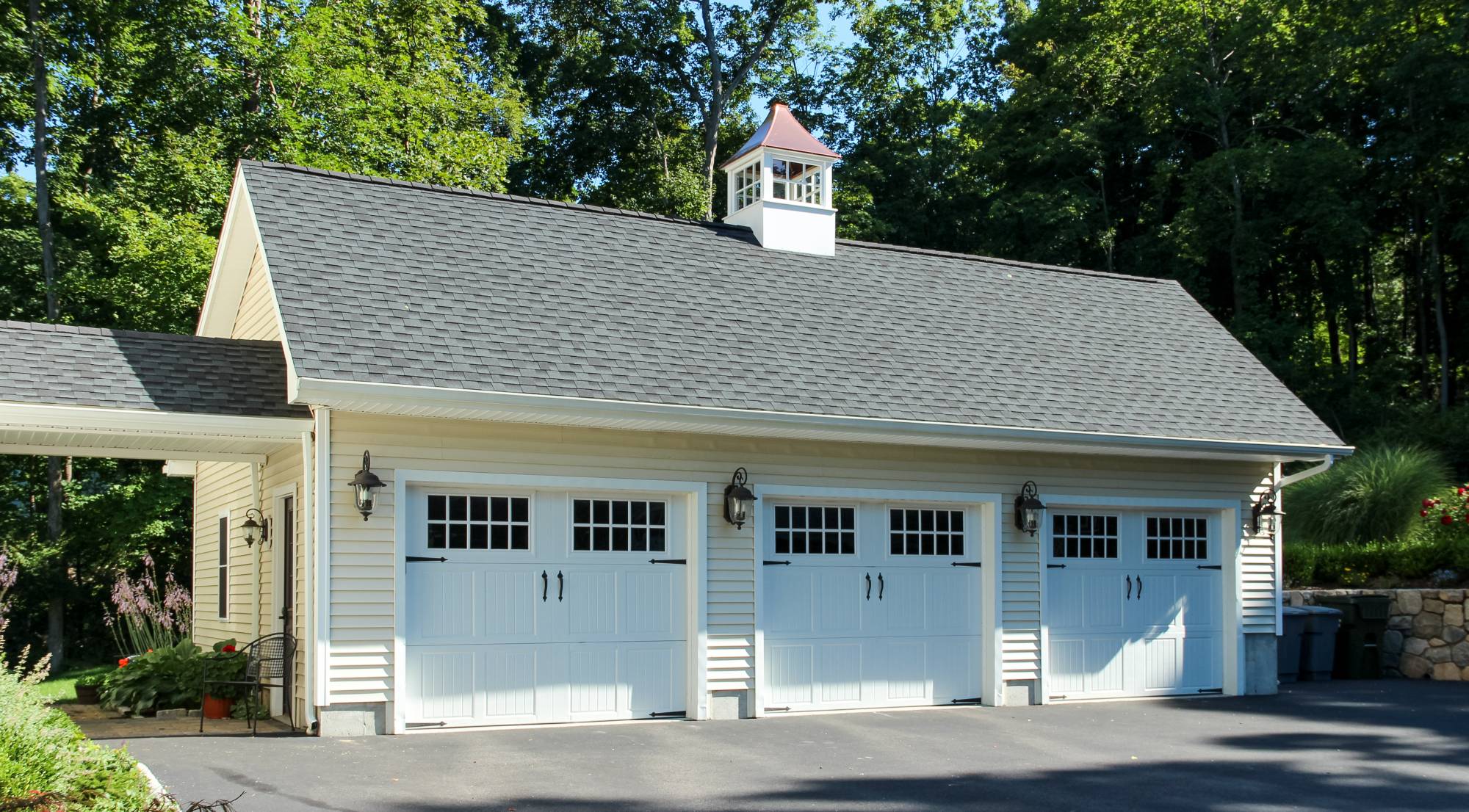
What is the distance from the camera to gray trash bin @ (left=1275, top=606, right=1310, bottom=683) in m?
13.7

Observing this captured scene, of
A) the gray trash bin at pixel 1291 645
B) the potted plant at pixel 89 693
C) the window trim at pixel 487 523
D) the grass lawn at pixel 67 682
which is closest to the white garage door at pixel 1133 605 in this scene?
the gray trash bin at pixel 1291 645

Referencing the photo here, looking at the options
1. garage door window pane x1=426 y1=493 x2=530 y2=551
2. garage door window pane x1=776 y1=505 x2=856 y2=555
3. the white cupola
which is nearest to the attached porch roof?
garage door window pane x1=426 y1=493 x2=530 y2=551

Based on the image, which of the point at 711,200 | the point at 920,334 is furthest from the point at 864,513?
the point at 711,200

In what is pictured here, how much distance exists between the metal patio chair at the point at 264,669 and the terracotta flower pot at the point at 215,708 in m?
0.08

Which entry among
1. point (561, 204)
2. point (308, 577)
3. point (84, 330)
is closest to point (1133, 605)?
point (561, 204)

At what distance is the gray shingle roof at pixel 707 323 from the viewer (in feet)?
31.6

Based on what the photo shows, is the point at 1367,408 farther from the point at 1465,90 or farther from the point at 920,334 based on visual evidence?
the point at 920,334

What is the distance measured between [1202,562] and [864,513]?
3.86 metres

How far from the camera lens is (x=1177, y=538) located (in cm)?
1261

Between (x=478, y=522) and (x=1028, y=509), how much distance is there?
4875 mm

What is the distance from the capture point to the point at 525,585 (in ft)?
32.2

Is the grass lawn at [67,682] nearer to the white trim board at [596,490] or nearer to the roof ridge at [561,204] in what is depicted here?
the white trim board at [596,490]

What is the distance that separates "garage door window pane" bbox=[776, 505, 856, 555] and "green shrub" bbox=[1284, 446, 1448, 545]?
908 cm

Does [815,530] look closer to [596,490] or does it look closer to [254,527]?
[596,490]
